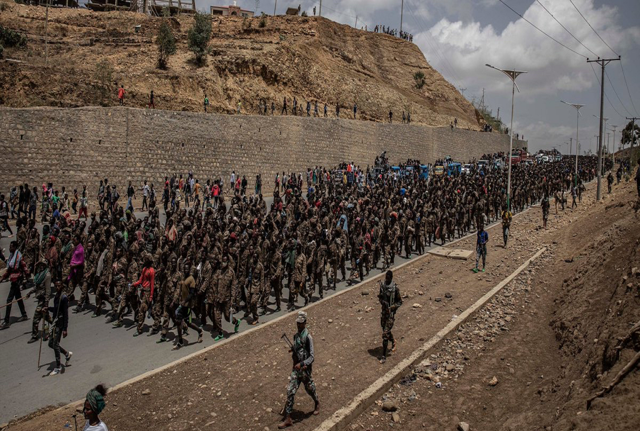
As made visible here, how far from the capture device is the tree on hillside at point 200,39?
37969 millimetres

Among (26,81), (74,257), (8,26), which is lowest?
(74,257)

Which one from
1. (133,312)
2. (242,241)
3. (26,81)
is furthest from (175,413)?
(26,81)

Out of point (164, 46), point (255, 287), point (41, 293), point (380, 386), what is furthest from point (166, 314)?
point (164, 46)

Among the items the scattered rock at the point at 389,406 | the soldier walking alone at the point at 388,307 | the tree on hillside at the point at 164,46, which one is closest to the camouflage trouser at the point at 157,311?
the soldier walking alone at the point at 388,307

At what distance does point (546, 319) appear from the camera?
10.3m

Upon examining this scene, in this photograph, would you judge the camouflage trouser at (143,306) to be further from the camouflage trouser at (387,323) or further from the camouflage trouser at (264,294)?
the camouflage trouser at (387,323)

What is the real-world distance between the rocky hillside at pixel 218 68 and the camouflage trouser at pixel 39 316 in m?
20.3

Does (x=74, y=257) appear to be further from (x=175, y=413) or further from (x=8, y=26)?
(x=8, y=26)

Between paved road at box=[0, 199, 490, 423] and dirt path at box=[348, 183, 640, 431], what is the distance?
4075mm

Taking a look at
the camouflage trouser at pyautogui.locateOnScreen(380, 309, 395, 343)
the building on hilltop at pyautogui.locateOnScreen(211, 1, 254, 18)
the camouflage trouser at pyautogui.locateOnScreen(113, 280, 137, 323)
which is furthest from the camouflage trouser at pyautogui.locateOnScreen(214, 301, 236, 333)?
the building on hilltop at pyautogui.locateOnScreen(211, 1, 254, 18)

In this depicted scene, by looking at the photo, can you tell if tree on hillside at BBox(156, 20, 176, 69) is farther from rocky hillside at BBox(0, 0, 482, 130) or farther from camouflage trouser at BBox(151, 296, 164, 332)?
camouflage trouser at BBox(151, 296, 164, 332)

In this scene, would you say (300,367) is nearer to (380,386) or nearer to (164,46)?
(380,386)

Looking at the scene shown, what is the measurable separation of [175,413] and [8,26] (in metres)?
42.0

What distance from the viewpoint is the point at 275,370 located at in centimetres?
809
